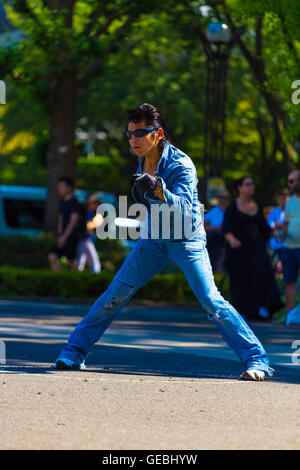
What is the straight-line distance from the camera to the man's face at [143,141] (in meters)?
7.45

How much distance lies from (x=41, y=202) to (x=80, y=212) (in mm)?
14525

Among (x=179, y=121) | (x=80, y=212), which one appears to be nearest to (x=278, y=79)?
(x=80, y=212)

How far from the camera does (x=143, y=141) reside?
7.45 m

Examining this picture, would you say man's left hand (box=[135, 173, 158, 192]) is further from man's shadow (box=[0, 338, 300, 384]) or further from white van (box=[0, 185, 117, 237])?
white van (box=[0, 185, 117, 237])

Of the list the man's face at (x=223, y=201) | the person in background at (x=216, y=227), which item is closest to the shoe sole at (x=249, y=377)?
the person in background at (x=216, y=227)

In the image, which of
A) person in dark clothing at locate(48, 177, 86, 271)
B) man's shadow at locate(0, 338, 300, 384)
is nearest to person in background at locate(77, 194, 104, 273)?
person in dark clothing at locate(48, 177, 86, 271)

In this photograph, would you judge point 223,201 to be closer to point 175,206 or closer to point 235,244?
point 235,244

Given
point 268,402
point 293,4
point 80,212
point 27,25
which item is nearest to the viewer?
point 268,402

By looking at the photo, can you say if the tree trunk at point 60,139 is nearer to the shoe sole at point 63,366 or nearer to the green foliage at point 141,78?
the green foliage at point 141,78

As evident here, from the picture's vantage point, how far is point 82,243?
18250 millimetres

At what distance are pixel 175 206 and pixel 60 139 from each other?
48.4 ft

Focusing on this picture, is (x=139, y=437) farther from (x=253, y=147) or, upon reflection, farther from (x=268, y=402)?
(x=253, y=147)

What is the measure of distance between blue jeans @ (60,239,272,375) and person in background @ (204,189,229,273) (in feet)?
34.2

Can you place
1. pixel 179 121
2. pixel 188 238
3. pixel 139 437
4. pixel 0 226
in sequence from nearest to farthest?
pixel 139 437 < pixel 188 238 < pixel 0 226 < pixel 179 121
